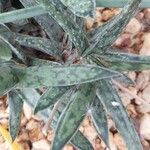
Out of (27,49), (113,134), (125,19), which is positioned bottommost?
(113,134)

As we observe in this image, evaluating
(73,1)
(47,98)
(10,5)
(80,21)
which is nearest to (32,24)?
(10,5)

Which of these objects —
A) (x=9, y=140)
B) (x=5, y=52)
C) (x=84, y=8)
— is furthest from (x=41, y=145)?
(x=84, y=8)

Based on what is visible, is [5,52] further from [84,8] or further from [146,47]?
[146,47]

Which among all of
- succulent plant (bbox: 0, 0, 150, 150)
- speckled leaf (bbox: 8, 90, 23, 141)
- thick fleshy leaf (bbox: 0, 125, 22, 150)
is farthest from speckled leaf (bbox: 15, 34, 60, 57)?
thick fleshy leaf (bbox: 0, 125, 22, 150)

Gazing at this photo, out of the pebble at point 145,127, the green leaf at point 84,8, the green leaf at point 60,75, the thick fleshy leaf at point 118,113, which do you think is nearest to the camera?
the green leaf at point 84,8

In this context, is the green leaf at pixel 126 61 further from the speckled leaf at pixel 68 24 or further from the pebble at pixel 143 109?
the pebble at pixel 143 109

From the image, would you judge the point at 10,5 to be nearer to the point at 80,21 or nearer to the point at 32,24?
the point at 32,24

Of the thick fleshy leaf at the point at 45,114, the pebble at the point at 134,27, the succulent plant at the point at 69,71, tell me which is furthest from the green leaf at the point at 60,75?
the pebble at the point at 134,27
